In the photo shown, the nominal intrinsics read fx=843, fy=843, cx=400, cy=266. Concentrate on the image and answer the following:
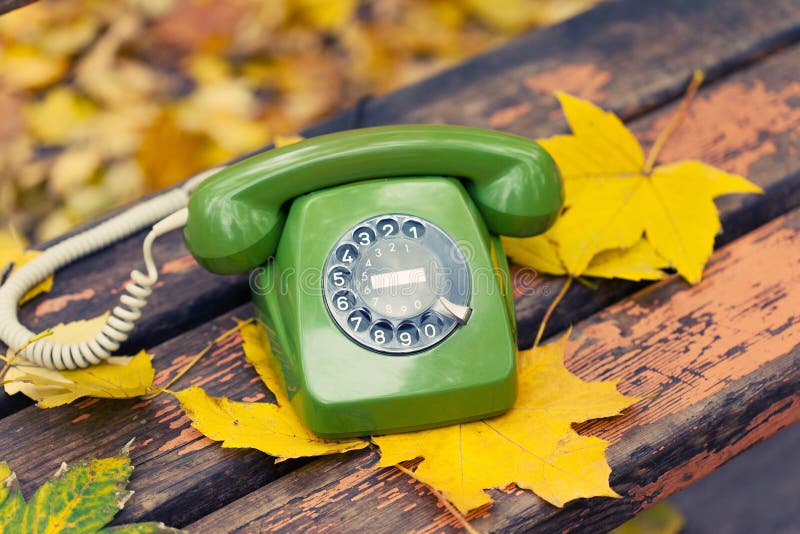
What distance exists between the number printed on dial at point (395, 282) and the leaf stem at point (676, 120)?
32 centimetres

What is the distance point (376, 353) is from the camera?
28.6 inches

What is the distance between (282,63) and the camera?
1828 mm

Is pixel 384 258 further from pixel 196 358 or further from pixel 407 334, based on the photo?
pixel 196 358

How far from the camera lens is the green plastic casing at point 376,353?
71 cm

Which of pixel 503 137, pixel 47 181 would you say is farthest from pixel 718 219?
pixel 47 181

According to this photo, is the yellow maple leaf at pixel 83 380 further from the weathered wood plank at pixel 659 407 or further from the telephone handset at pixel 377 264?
the weathered wood plank at pixel 659 407

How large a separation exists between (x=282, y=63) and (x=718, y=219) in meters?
1.17

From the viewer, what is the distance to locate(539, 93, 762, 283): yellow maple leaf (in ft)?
2.85

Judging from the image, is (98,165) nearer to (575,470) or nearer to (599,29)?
(599,29)

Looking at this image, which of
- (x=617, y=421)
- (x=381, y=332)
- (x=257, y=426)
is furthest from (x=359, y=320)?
(x=617, y=421)

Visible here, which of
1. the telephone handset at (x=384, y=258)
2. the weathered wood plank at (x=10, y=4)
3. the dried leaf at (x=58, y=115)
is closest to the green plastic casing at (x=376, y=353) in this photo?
the telephone handset at (x=384, y=258)

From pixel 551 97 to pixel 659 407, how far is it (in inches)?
19.0

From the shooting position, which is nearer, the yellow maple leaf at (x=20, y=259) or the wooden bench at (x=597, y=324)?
the wooden bench at (x=597, y=324)

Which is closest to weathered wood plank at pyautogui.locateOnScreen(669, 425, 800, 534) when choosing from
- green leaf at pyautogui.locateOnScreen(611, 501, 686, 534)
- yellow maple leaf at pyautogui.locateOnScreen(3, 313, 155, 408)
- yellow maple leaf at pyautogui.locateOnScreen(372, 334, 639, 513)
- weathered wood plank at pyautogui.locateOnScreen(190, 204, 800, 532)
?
green leaf at pyautogui.locateOnScreen(611, 501, 686, 534)
